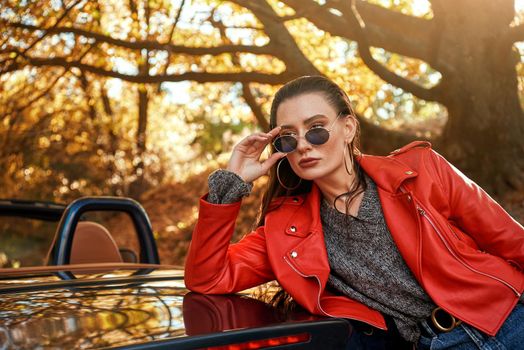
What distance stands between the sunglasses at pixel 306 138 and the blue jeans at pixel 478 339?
81cm

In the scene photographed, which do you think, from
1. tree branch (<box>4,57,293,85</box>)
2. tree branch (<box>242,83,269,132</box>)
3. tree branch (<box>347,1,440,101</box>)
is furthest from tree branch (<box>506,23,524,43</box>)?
tree branch (<box>242,83,269,132</box>)

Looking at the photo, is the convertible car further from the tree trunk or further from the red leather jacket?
the tree trunk

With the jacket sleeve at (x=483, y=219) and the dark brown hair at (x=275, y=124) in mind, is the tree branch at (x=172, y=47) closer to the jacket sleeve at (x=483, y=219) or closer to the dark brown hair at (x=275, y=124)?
the dark brown hair at (x=275, y=124)

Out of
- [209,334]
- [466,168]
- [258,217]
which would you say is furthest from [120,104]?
[209,334]

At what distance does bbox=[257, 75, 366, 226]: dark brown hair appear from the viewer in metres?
2.95

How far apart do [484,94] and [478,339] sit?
20.1 feet

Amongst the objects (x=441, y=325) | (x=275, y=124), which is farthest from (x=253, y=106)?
(x=441, y=325)

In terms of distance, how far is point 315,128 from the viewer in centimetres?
285

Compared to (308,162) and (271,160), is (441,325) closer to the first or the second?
(308,162)

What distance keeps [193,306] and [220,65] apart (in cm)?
884

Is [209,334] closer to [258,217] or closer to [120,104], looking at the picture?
[258,217]

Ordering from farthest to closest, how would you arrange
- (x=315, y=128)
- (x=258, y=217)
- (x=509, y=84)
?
(x=509, y=84)
(x=258, y=217)
(x=315, y=128)

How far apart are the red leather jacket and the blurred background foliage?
4170 mm

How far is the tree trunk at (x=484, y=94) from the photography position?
26.8 feet
